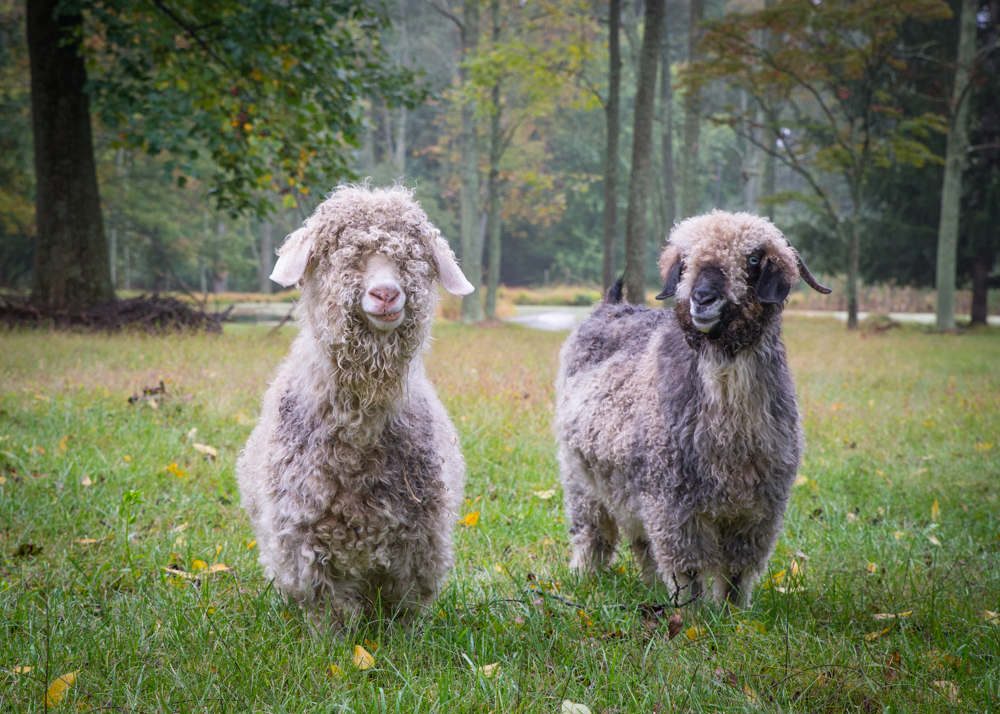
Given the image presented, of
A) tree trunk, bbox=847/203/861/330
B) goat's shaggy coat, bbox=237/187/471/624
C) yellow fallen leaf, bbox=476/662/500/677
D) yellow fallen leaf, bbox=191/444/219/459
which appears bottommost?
yellow fallen leaf, bbox=476/662/500/677

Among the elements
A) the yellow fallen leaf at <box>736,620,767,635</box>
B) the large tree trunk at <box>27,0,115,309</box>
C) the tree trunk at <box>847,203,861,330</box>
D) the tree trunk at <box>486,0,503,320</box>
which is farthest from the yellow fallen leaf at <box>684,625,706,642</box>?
the tree trunk at <box>486,0,503,320</box>

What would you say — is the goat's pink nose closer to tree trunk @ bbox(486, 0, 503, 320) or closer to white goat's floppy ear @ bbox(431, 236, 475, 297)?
white goat's floppy ear @ bbox(431, 236, 475, 297)

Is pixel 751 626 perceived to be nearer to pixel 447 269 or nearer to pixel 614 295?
pixel 447 269

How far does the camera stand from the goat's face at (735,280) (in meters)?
2.82

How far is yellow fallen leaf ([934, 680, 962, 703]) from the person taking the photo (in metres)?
2.39

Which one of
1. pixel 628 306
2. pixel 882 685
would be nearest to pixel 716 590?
pixel 882 685

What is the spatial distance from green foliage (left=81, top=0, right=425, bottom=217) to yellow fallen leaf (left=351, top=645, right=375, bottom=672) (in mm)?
7388

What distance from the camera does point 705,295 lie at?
2779 mm

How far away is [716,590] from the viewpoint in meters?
3.12

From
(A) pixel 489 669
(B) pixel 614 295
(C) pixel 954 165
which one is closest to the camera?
(A) pixel 489 669

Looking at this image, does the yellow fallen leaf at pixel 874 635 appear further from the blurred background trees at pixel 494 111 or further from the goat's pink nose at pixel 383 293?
the blurred background trees at pixel 494 111

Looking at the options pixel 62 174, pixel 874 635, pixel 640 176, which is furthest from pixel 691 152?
pixel 874 635

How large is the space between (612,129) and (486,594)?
43.2 feet

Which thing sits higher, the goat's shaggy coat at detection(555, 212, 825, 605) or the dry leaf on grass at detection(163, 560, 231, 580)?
the goat's shaggy coat at detection(555, 212, 825, 605)
